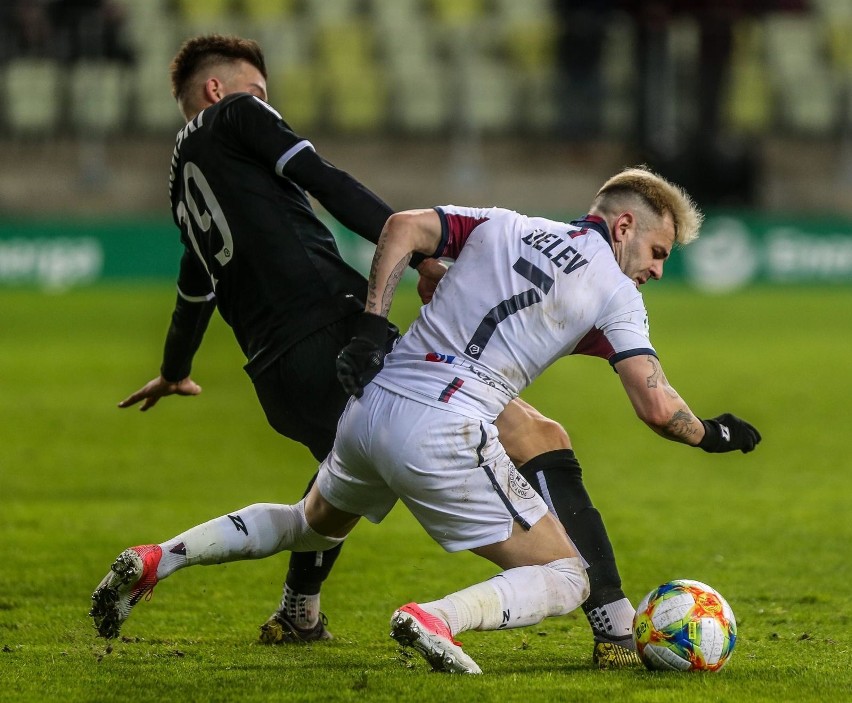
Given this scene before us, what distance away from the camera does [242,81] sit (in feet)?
19.2

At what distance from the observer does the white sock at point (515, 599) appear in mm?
4684

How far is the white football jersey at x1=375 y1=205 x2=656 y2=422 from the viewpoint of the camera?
4.82m

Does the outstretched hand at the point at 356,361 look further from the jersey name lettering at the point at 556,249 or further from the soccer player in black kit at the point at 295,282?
the jersey name lettering at the point at 556,249

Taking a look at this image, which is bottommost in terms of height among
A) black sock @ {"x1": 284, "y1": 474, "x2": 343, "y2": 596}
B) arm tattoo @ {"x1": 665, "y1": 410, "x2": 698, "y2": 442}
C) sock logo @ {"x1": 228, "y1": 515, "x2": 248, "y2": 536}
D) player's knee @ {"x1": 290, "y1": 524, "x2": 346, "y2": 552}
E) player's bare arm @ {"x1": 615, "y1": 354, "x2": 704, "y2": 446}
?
black sock @ {"x1": 284, "y1": 474, "x2": 343, "y2": 596}

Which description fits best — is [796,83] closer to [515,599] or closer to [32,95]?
[32,95]

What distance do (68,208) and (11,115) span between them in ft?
5.38

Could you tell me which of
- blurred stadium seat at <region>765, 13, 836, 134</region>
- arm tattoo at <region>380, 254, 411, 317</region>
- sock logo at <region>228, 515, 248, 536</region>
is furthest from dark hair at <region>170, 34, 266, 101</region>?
blurred stadium seat at <region>765, 13, 836, 134</region>

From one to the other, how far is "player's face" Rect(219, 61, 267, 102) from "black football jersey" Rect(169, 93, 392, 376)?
0.96 feet

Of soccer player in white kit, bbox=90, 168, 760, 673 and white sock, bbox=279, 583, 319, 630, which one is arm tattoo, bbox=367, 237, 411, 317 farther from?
white sock, bbox=279, 583, 319, 630

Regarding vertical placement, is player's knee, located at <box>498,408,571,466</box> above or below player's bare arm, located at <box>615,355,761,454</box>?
below

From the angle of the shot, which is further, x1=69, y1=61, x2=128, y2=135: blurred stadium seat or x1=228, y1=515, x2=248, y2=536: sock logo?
x1=69, y1=61, x2=128, y2=135: blurred stadium seat

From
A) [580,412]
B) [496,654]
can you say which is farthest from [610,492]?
[496,654]

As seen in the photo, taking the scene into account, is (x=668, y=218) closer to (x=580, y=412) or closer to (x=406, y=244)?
(x=406, y=244)

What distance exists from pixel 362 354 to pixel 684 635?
4.69ft
